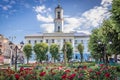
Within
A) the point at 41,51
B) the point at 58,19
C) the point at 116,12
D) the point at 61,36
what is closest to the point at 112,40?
the point at 116,12

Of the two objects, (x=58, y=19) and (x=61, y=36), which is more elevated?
(x=58, y=19)

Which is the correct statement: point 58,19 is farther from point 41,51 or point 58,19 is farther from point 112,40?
point 112,40

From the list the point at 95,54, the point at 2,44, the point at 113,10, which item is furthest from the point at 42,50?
the point at 113,10

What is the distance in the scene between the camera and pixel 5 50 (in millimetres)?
87938

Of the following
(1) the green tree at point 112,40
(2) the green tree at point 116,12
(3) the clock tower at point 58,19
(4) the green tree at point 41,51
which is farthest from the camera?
(3) the clock tower at point 58,19

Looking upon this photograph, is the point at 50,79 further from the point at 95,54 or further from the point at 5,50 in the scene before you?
the point at 5,50

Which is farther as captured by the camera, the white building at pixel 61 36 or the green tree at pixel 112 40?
the white building at pixel 61 36

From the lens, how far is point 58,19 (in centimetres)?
9244

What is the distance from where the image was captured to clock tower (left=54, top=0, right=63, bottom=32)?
303 ft

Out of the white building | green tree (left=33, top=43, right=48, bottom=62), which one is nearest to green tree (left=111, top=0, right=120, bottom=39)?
green tree (left=33, top=43, right=48, bottom=62)

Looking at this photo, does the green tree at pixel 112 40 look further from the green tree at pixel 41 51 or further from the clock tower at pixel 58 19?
the clock tower at pixel 58 19

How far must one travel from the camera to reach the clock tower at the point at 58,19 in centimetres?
9225

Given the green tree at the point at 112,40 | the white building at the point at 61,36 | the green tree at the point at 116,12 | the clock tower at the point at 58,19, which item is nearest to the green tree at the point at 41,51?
the white building at the point at 61,36

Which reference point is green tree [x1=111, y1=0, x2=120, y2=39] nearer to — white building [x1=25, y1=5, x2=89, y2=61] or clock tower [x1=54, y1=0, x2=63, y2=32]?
white building [x1=25, y1=5, x2=89, y2=61]
